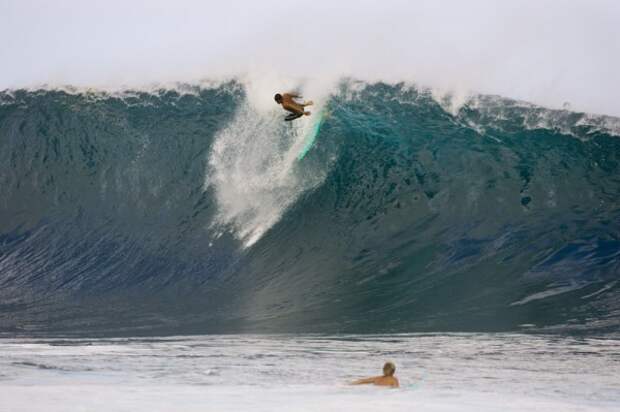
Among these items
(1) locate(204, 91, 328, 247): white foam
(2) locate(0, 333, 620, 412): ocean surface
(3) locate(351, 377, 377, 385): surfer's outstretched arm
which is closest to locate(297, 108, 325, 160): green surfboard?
(1) locate(204, 91, 328, 247): white foam

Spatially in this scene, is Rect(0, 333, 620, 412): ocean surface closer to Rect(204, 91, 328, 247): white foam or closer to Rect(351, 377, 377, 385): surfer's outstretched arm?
Rect(351, 377, 377, 385): surfer's outstretched arm

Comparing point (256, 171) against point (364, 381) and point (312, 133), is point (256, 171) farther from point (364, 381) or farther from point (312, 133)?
point (364, 381)

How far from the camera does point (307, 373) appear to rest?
37.8 feet

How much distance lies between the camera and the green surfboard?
1069 inches

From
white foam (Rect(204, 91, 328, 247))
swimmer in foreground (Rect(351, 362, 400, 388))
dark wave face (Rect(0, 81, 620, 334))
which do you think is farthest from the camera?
white foam (Rect(204, 91, 328, 247))

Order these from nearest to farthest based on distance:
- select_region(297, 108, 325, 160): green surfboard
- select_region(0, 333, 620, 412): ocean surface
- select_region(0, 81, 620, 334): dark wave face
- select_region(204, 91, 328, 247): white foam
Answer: select_region(0, 333, 620, 412): ocean surface → select_region(0, 81, 620, 334): dark wave face → select_region(204, 91, 328, 247): white foam → select_region(297, 108, 325, 160): green surfboard

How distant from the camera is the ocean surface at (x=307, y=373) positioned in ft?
27.9

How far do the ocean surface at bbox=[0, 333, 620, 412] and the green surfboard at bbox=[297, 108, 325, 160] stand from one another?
1113 centimetres

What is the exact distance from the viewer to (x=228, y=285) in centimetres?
2184

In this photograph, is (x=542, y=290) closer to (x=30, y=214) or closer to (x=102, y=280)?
(x=102, y=280)

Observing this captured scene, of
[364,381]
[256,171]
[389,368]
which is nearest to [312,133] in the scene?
[256,171]

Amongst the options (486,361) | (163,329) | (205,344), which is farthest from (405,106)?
(486,361)

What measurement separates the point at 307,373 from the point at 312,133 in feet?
56.1

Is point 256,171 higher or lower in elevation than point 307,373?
higher
